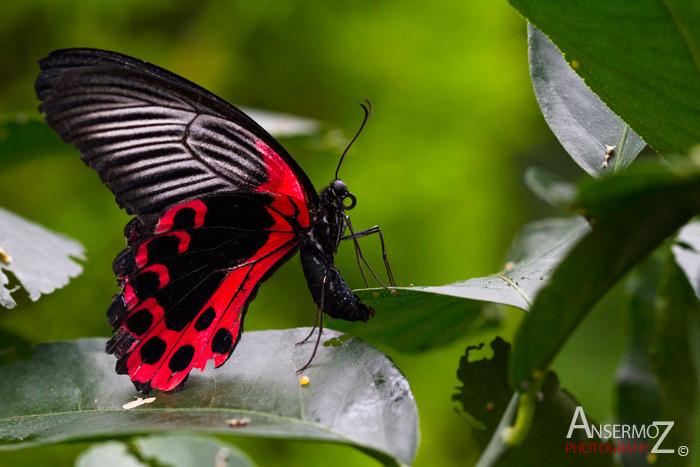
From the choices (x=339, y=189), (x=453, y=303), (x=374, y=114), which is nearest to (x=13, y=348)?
(x=339, y=189)

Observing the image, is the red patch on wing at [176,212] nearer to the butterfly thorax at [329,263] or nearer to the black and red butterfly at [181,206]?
the black and red butterfly at [181,206]

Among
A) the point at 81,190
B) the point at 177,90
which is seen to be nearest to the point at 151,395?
the point at 177,90

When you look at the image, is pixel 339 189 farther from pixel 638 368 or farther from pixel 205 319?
pixel 638 368

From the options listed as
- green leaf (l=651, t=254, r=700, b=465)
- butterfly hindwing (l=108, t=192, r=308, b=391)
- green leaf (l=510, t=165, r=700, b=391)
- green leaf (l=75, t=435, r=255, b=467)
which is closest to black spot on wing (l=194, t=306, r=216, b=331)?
butterfly hindwing (l=108, t=192, r=308, b=391)

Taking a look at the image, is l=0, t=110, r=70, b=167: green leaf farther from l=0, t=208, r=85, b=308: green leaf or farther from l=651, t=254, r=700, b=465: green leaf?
l=651, t=254, r=700, b=465: green leaf

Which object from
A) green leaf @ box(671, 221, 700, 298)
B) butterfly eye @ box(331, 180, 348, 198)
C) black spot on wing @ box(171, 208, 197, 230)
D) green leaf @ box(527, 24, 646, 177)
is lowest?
black spot on wing @ box(171, 208, 197, 230)

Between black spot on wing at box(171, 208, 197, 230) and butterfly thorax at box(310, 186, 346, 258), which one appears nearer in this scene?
A: black spot on wing at box(171, 208, 197, 230)

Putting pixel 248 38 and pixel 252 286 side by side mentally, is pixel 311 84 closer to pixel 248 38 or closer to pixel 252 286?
pixel 248 38
